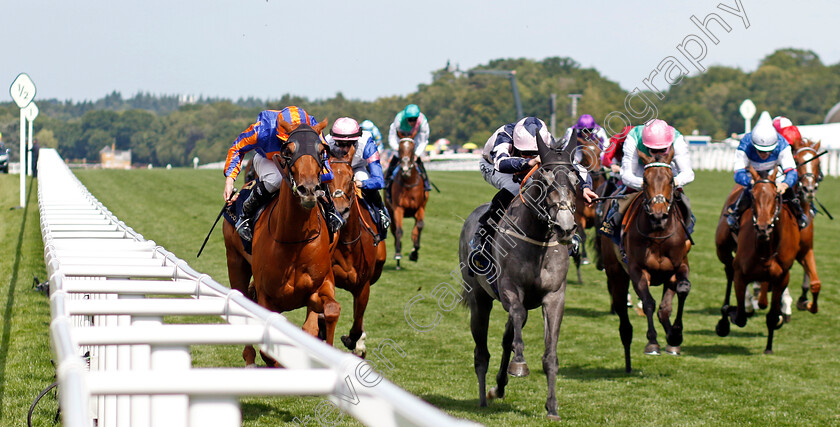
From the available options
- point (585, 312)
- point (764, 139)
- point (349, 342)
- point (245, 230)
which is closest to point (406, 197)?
point (585, 312)

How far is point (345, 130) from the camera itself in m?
8.20

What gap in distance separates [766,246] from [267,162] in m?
5.76

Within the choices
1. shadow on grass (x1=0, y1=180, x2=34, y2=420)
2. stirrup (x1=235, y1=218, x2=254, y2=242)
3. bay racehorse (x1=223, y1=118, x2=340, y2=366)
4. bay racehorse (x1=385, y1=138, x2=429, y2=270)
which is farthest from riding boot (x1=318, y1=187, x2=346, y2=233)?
bay racehorse (x1=385, y1=138, x2=429, y2=270)

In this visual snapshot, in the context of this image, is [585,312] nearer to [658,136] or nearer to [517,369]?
[658,136]

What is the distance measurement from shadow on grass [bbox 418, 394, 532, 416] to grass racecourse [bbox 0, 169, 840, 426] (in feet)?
0.06

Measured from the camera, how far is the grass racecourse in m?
6.73

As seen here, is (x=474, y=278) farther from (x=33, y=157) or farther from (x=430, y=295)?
Result: (x=33, y=157)

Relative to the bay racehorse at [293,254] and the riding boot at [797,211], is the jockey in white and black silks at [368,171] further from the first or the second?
the riding boot at [797,211]

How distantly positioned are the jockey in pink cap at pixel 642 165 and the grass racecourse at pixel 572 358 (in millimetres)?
1410

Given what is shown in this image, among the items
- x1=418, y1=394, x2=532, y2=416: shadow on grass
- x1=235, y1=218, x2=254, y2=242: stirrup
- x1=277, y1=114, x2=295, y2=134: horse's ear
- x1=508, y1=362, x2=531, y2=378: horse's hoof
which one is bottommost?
x1=418, y1=394, x2=532, y2=416: shadow on grass

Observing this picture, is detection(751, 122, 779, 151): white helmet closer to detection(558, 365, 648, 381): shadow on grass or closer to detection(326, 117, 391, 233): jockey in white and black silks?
detection(558, 365, 648, 381): shadow on grass

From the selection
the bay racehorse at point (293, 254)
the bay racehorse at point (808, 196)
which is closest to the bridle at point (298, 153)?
the bay racehorse at point (293, 254)

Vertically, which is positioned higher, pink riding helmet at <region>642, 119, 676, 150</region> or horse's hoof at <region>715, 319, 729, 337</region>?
pink riding helmet at <region>642, 119, 676, 150</region>

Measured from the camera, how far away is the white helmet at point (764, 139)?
10.2 metres
